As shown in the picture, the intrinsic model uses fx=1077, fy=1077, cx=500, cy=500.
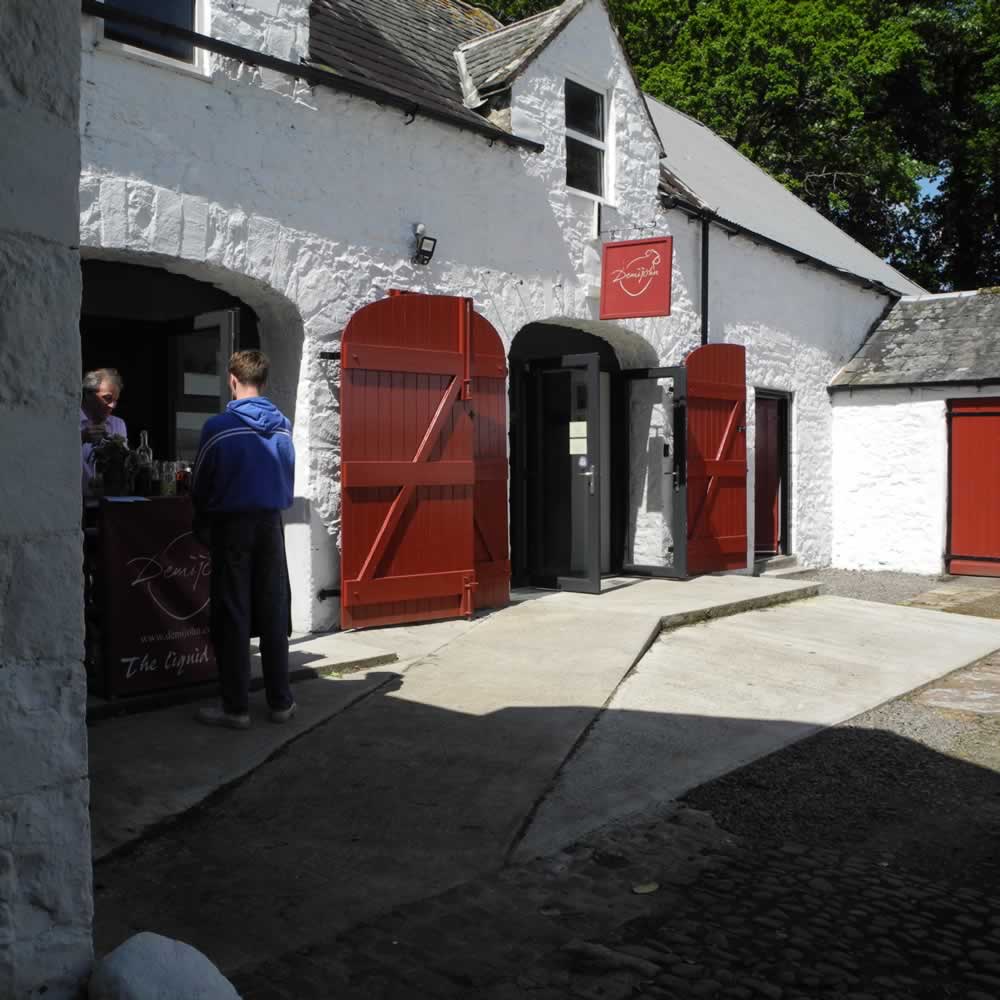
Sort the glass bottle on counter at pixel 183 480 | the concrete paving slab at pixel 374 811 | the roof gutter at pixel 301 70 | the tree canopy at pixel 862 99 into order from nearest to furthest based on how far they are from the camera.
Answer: the concrete paving slab at pixel 374 811
the glass bottle on counter at pixel 183 480
the roof gutter at pixel 301 70
the tree canopy at pixel 862 99

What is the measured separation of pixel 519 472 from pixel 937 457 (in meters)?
6.71

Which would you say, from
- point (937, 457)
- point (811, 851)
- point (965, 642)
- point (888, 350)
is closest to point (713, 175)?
point (888, 350)

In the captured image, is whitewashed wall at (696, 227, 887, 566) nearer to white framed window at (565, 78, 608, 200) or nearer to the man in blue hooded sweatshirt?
white framed window at (565, 78, 608, 200)

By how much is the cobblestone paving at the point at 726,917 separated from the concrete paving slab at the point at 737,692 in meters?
0.23

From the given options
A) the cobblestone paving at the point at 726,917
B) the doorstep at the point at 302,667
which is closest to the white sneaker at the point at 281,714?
the doorstep at the point at 302,667

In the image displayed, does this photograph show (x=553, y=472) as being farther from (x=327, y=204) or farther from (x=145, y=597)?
(x=145, y=597)

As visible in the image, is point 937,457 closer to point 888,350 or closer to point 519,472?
point 888,350

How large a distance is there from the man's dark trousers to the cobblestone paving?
1867 mm

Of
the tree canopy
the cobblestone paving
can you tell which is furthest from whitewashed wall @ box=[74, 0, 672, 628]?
the tree canopy

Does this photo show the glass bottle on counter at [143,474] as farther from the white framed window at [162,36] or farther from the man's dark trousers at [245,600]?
the white framed window at [162,36]

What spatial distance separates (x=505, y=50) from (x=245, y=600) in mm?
6239

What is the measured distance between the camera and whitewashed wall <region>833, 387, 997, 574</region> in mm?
13586

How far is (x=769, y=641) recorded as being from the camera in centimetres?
764

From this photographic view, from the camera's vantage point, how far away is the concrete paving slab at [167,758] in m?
3.88
